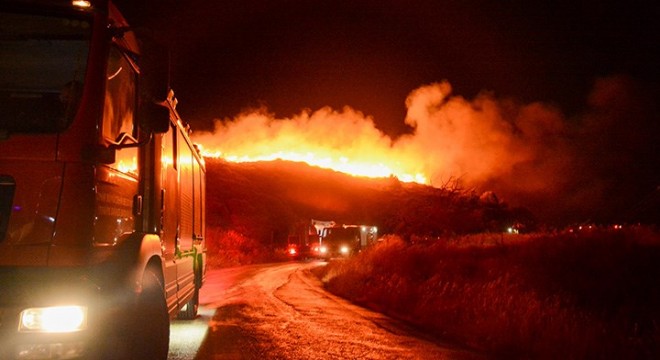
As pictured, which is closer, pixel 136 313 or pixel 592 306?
pixel 136 313

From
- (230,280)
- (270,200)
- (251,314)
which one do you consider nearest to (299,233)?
(270,200)

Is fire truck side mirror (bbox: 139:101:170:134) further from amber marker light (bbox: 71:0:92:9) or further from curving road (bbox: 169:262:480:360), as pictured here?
curving road (bbox: 169:262:480:360)

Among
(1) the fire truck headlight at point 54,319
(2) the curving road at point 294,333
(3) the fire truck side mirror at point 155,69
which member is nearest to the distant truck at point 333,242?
(2) the curving road at point 294,333

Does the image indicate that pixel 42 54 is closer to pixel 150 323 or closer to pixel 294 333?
pixel 150 323

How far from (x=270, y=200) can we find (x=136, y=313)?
5441 cm

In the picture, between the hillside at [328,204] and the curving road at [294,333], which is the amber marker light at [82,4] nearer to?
the curving road at [294,333]

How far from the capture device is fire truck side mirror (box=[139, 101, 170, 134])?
5203 mm

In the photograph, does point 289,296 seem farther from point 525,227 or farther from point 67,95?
point 525,227

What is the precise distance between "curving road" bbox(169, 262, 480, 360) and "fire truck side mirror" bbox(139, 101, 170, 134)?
3262 millimetres

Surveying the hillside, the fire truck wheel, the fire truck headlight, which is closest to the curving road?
the fire truck wheel

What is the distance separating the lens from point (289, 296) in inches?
578

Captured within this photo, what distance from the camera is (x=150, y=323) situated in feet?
19.3

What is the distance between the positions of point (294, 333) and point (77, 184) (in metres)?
5.50

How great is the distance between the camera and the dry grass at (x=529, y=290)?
841cm
